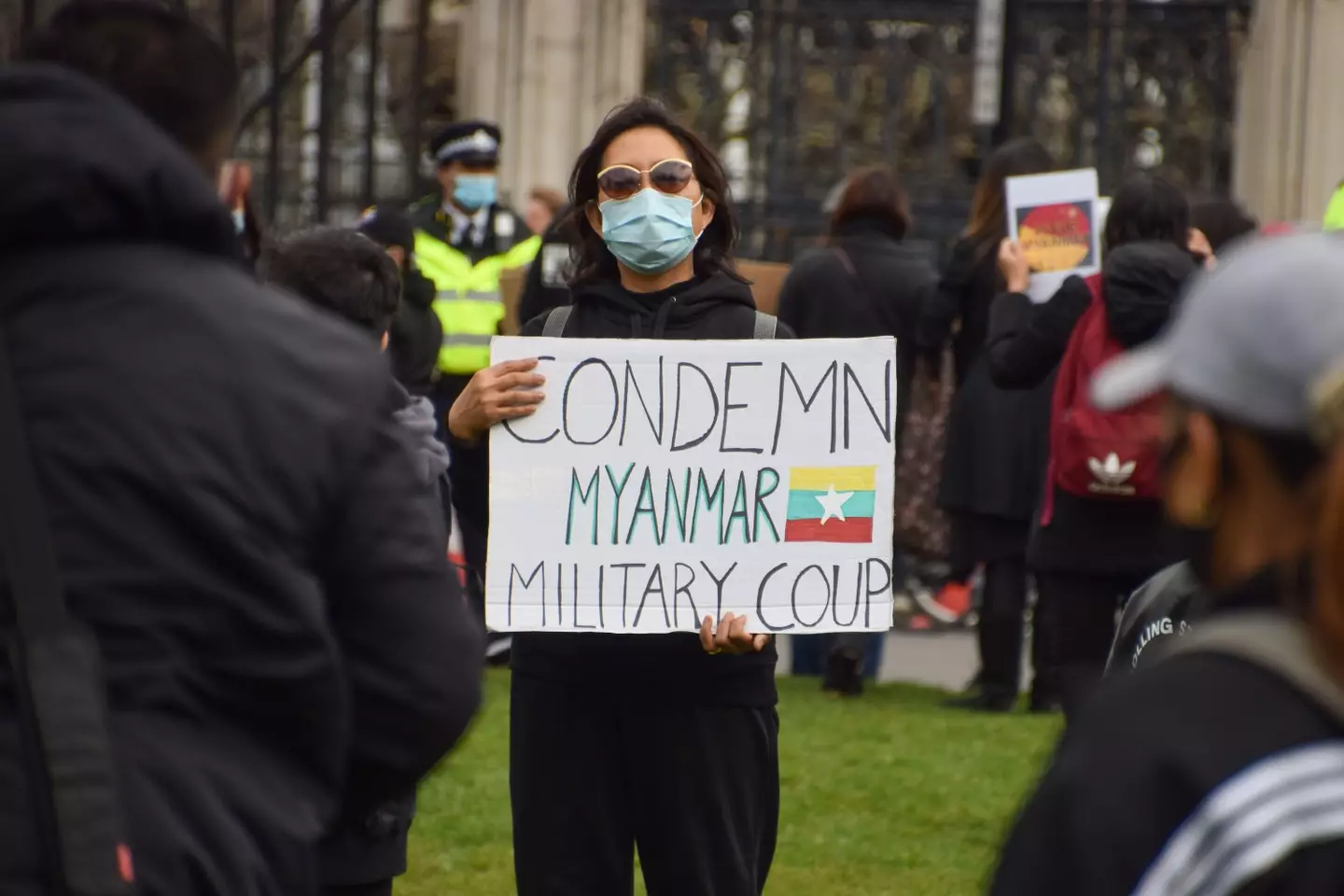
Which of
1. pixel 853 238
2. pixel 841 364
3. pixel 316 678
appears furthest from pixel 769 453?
pixel 853 238

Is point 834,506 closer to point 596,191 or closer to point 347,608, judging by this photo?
point 596,191

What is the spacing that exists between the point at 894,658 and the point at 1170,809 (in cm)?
870

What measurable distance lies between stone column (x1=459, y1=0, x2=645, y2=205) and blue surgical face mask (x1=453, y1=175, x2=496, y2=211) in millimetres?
3512

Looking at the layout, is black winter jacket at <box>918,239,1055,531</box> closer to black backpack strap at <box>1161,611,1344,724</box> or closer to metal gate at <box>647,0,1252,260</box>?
metal gate at <box>647,0,1252,260</box>

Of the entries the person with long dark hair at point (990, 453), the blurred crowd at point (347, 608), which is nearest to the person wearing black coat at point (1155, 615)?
the blurred crowd at point (347, 608)

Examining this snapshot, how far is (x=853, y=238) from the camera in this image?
8930 mm

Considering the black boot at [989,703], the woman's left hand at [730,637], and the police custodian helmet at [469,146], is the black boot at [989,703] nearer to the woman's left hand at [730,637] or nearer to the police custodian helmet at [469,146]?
the police custodian helmet at [469,146]

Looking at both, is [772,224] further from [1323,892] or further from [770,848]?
[1323,892]

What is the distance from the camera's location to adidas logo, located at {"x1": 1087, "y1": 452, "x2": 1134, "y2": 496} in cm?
686

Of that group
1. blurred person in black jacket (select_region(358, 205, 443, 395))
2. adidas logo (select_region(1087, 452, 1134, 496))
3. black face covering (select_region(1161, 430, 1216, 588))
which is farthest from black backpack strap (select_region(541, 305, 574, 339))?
blurred person in black jacket (select_region(358, 205, 443, 395))

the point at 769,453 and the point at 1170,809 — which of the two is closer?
the point at 1170,809

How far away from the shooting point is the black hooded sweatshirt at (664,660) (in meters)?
3.96

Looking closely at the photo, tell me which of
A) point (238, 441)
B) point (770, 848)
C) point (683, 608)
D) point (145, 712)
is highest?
point (238, 441)

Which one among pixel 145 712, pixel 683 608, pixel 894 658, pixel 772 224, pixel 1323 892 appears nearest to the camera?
pixel 1323 892
